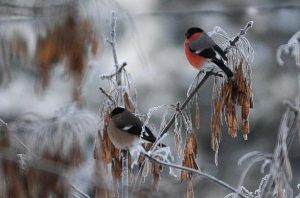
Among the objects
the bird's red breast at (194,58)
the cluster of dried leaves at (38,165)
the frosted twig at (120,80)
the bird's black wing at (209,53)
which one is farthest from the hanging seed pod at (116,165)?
the bird's red breast at (194,58)

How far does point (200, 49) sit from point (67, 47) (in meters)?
1.54

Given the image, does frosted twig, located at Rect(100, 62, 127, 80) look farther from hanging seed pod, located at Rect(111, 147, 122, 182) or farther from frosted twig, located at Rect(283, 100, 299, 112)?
frosted twig, located at Rect(283, 100, 299, 112)

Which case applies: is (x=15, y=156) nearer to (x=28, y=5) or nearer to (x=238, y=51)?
(x=28, y=5)

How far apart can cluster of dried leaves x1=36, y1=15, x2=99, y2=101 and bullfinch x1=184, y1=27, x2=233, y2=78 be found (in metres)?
0.74

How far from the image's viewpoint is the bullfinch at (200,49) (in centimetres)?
298

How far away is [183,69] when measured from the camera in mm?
10664

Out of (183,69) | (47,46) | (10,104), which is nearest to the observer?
(47,46)

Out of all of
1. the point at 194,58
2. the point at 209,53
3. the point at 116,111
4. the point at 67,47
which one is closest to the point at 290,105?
the point at 67,47

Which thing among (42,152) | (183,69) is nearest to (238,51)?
(42,152)

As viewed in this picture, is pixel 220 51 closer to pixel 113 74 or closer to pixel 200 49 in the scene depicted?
pixel 113 74

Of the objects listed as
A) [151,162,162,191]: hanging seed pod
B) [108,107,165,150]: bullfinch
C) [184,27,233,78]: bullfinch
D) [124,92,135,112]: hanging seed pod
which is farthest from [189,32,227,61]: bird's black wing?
[151,162,162,191]: hanging seed pod

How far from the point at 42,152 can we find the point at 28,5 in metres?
0.36

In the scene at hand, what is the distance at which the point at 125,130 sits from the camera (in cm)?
338

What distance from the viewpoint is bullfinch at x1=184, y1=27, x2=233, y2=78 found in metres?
2.98
